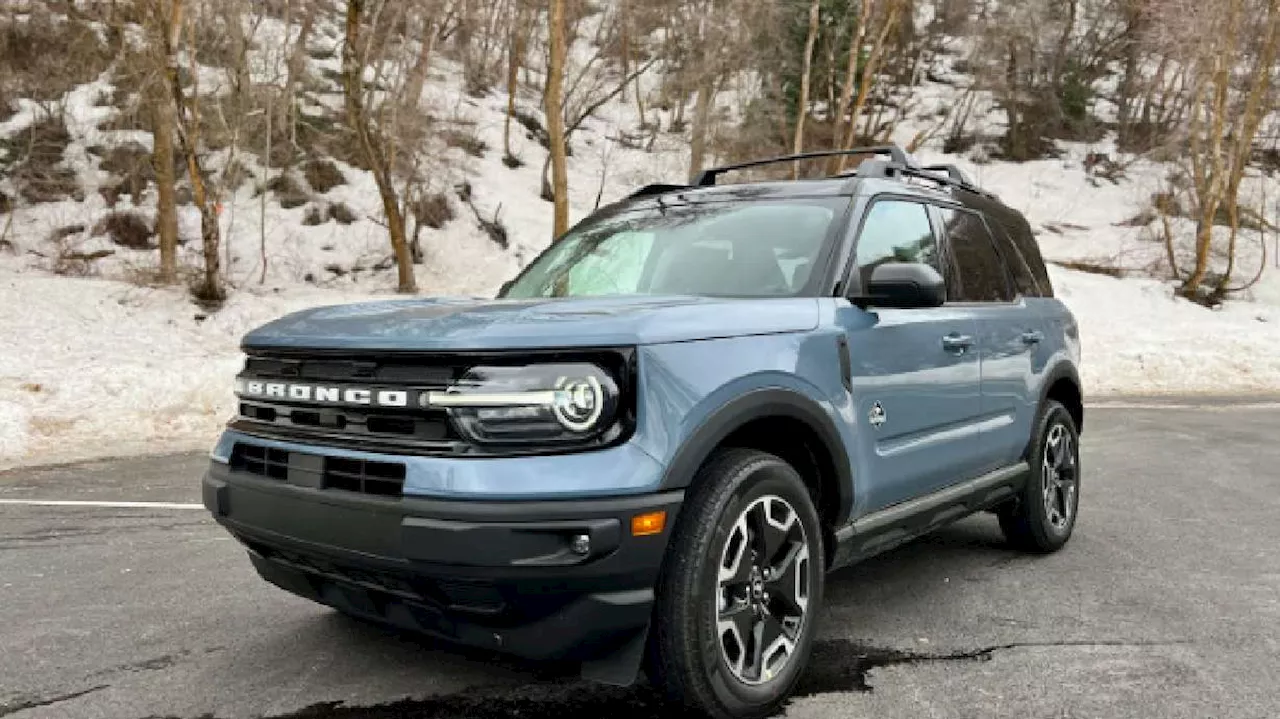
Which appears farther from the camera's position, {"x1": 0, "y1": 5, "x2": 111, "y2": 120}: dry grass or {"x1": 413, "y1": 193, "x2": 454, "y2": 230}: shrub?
{"x1": 413, "y1": 193, "x2": 454, "y2": 230}: shrub

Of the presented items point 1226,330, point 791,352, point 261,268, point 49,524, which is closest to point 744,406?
point 791,352

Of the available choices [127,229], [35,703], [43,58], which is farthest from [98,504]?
[43,58]

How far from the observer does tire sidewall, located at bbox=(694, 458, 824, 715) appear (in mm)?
2744

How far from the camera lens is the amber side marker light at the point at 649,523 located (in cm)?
253

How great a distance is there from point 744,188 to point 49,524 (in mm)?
4954

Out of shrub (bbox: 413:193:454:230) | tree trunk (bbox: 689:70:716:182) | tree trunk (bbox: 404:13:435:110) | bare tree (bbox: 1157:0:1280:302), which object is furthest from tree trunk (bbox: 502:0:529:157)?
bare tree (bbox: 1157:0:1280:302)

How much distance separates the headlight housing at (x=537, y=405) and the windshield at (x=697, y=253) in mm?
1167

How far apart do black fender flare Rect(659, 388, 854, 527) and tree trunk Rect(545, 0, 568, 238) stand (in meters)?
13.2

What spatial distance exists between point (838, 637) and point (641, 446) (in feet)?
5.40

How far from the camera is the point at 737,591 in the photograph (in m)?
2.94

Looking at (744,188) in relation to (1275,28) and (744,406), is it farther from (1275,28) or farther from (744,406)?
(1275,28)

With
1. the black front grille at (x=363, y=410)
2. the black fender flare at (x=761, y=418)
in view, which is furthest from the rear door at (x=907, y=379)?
the black front grille at (x=363, y=410)

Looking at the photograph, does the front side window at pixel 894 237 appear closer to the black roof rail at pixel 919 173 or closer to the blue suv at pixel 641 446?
the blue suv at pixel 641 446

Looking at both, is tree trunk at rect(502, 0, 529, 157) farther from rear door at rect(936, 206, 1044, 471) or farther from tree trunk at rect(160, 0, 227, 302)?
rear door at rect(936, 206, 1044, 471)
